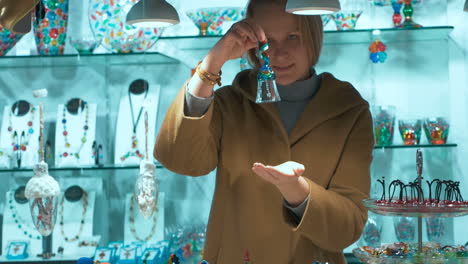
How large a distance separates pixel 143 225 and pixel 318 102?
162 centimetres

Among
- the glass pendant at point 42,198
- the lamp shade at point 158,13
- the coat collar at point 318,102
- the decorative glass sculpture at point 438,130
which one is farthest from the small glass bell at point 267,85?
the decorative glass sculpture at point 438,130

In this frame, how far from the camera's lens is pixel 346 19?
3449 millimetres

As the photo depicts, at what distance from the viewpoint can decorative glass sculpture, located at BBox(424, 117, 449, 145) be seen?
3395mm

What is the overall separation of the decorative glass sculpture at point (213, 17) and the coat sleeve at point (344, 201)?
144cm

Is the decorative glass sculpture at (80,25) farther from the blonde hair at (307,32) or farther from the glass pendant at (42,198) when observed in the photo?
the blonde hair at (307,32)

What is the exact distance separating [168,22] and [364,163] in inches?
27.9

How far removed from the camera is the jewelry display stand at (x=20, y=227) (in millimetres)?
3467

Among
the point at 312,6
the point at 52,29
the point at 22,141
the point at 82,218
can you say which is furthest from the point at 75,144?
Result: the point at 312,6

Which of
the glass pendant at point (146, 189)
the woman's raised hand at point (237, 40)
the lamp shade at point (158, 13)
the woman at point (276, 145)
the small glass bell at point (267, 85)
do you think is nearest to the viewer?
the small glass bell at point (267, 85)

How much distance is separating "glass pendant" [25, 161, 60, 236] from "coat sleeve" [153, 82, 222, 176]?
3.47 feet

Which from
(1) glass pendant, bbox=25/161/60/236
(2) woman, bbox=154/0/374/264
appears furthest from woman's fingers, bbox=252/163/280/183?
(1) glass pendant, bbox=25/161/60/236

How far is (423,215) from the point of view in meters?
1.58

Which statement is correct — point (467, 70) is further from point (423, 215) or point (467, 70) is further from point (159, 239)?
point (423, 215)

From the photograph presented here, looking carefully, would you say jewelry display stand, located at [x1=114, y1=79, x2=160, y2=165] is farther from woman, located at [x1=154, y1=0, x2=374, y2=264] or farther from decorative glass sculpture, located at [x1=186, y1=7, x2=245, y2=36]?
woman, located at [x1=154, y1=0, x2=374, y2=264]
